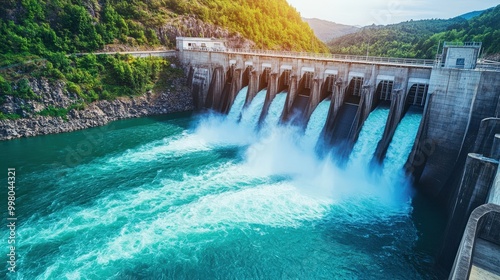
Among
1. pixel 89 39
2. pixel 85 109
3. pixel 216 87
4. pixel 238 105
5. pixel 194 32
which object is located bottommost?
pixel 85 109

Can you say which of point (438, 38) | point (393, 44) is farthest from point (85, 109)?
point (393, 44)

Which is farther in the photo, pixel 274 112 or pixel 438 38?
pixel 438 38

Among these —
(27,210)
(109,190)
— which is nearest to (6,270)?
(27,210)

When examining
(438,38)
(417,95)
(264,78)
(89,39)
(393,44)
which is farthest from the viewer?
(393,44)

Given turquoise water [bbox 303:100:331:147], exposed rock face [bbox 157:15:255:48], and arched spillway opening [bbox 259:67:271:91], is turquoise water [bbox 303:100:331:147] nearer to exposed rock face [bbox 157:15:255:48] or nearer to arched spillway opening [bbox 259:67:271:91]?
Result: arched spillway opening [bbox 259:67:271:91]

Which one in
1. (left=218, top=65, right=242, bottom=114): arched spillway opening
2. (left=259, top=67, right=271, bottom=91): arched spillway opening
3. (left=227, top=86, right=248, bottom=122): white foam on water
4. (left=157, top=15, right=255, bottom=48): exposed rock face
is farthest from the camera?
(left=157, top=15, right=255, bottom=48): exposed rock face

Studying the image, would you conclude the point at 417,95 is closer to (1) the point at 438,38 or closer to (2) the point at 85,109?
(2) the point at 85,109

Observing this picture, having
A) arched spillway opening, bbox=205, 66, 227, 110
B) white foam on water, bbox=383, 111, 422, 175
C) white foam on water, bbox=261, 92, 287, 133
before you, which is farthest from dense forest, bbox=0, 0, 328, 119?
white foam on water, bbox=383, 111, 422, 175
